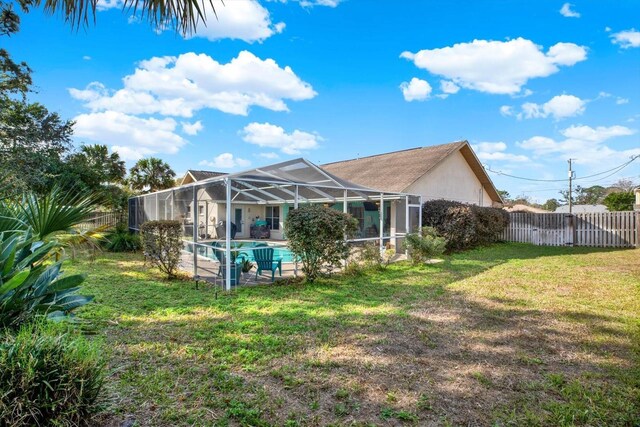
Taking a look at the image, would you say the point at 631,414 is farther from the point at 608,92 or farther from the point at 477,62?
the point at 608,92

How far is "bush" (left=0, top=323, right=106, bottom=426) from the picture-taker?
2225 mm

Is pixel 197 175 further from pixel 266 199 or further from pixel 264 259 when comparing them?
pixel 264 259

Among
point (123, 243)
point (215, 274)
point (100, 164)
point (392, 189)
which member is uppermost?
point (100, 164)

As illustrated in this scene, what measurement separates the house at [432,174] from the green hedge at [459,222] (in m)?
1.48

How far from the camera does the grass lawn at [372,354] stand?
299 cm

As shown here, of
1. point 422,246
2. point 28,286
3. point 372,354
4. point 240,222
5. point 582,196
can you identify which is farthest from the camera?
point 582,196

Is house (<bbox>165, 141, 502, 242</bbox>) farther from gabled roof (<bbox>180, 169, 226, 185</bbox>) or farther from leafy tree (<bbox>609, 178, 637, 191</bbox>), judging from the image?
leafy tree (<bbox>609, 178, 637, 191</bbox>)

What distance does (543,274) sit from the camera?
10008mm

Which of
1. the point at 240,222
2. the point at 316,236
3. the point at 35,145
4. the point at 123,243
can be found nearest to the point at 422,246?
the point at 316,236

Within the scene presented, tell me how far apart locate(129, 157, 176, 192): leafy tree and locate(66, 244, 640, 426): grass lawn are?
2231 cm

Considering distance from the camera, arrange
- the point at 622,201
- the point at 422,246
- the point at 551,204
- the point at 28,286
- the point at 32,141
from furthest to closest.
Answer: the point at 551,204 → the point at 622,201 → the point at 32,141 → the point at 422,246 → the point at 28,286

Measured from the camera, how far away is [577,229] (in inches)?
719

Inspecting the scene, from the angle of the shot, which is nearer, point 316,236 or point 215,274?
point 316,236

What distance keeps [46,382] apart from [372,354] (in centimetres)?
331
